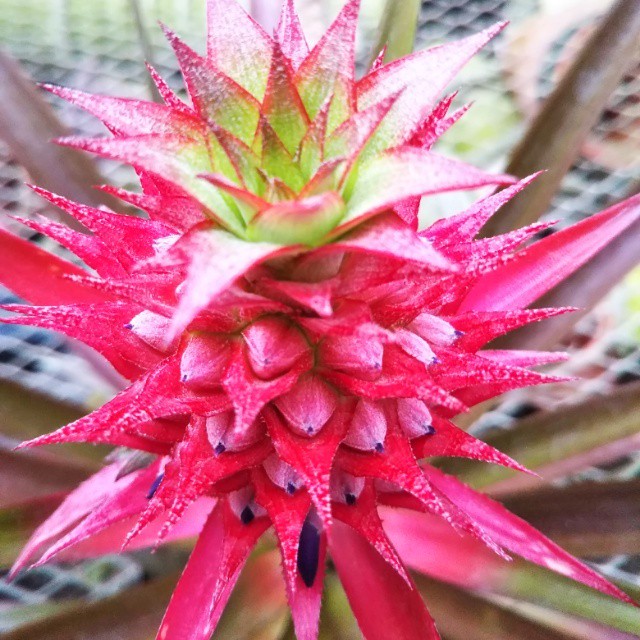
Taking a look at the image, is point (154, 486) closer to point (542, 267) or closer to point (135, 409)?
point (135, 409)

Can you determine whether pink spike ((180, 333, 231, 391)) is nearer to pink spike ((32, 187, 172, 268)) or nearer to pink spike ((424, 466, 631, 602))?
pink spike ((32, 187, 172, 268))

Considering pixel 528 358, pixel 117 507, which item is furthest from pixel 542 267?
pixel 117 507

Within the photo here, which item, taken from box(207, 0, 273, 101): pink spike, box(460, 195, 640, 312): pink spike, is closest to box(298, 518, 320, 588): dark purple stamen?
box(460, 195, 640, 312): pink spike

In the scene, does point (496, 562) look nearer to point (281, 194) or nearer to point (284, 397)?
point (284, 397)

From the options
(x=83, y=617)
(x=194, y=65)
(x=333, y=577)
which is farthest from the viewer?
(x=333, y=577)

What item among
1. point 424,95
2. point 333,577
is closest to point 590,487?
point 333,577

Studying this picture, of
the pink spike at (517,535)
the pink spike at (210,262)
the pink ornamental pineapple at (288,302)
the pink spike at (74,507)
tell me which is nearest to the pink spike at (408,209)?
the pink ornamental pineapple at (288,302)
